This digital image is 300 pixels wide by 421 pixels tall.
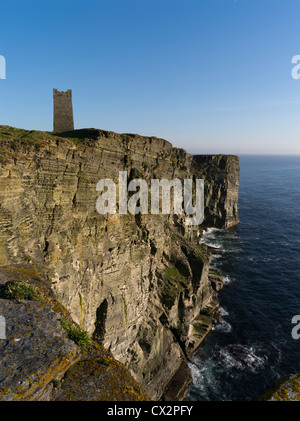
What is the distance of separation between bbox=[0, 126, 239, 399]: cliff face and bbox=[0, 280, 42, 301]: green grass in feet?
17.3

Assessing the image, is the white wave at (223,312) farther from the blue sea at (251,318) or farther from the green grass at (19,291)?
the green grass at (19,291)

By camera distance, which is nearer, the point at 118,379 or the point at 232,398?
the point at 118,379

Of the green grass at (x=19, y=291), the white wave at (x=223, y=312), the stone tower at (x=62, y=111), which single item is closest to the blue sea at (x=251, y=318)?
the white wave at (x=223, y=312)

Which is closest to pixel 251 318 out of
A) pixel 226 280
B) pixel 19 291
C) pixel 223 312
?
pixel 223 312

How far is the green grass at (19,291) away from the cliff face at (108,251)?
17.3 feet

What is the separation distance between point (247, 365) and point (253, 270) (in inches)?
1247

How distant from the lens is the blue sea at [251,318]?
37.3 m

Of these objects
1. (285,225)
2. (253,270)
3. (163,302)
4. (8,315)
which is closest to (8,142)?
(8,315)

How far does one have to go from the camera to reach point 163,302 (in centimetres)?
4238

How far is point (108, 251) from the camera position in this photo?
1300 inches

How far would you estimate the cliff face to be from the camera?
73.8ft

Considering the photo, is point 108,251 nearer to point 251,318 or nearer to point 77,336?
point 77,336

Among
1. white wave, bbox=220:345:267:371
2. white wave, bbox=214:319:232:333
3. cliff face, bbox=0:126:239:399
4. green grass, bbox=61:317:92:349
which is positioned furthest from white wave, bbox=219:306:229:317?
green grass, bbox=61:317:92:349

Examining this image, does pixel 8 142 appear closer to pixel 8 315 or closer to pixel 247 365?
pixel 8 315
